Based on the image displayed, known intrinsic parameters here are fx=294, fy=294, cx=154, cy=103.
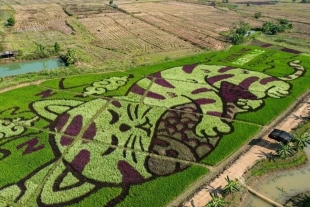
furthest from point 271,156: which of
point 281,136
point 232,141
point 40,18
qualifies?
point 40,18

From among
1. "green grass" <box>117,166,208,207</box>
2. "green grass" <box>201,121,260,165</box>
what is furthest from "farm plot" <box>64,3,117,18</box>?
"green grass" <box>117,166,208,207</box>

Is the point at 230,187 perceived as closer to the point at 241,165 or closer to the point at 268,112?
the point at 241,165

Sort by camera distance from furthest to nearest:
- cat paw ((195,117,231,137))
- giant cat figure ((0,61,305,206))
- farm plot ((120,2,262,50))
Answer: farm plot ((120,2,262,50)) → cat paw ((195,117,231,137)) → giant cat figure ((0,61,305,206))

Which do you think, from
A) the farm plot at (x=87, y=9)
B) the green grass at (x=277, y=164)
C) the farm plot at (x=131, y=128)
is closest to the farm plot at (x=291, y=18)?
the farm plot at (x=131, y=128)

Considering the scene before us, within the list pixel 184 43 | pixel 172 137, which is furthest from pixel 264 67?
pixel 172 137

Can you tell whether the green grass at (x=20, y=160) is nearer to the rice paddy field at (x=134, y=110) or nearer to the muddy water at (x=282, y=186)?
the rice paddy field at (x=134, y=110)

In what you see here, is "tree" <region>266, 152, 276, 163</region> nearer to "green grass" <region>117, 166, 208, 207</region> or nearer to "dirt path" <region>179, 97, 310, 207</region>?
"dirt path" <region>179, 97, 310, 207</region>
